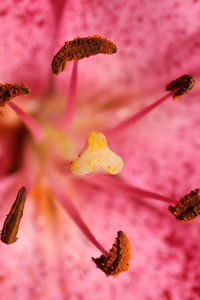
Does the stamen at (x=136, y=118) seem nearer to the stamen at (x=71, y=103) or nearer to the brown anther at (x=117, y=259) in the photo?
the stamen at (x=71, y=103)

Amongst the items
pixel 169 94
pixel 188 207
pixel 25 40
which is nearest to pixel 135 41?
pixel 169 94

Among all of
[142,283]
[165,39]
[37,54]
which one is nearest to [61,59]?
[37,54]

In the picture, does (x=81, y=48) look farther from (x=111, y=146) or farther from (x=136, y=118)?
(x=111, y=146)

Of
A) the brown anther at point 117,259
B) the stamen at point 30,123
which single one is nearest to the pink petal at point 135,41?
the stamen at point 30,123

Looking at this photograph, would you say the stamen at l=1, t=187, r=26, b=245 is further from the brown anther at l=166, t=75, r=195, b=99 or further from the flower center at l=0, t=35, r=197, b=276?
the brown anther at l=166, t=75, r=195, b=99

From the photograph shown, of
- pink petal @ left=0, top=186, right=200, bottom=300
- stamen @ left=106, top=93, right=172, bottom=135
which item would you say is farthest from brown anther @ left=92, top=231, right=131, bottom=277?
stamen @ left=106, top=93, right=172, bottom=135

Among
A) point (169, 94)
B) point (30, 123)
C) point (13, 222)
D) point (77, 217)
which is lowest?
point (13, 222)
